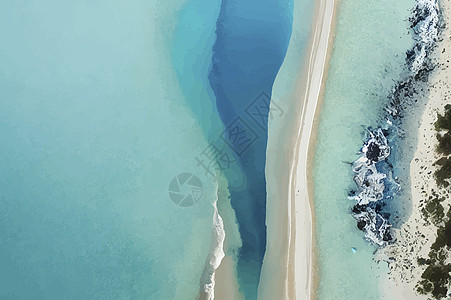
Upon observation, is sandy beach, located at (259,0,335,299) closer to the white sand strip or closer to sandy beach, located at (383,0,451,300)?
the white sand strip

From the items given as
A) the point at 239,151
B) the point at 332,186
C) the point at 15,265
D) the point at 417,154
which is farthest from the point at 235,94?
the point at 15,265

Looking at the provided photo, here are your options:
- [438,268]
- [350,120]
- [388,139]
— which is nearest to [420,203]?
[438,268]

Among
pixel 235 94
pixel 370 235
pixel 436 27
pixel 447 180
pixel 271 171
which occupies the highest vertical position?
pixel 436 27

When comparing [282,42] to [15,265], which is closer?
[15,265]

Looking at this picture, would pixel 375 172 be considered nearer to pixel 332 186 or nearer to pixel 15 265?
pixel 332 186

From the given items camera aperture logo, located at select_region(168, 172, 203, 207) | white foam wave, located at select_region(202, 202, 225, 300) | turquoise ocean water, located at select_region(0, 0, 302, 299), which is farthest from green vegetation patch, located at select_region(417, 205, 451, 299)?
camera aperture logo, located at select_region(168, 172, 203, 207)

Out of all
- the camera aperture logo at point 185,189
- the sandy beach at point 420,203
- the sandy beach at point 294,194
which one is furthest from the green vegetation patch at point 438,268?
the camera aperture logo at point 185,189
